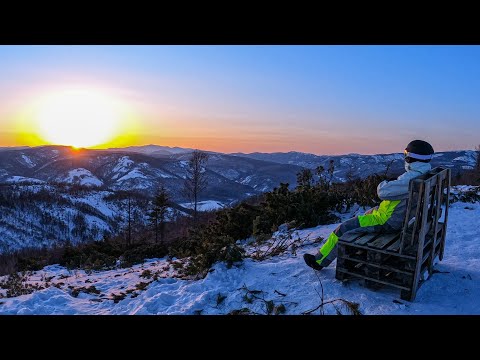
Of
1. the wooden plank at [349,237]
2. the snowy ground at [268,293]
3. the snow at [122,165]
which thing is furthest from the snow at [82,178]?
the wooden plank at [349,237]

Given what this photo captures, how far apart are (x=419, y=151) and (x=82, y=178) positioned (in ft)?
591

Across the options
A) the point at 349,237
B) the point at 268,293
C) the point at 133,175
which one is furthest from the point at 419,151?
the point at 133,175

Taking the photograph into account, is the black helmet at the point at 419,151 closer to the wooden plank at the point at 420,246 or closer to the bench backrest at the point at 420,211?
the bench backrest at the point at 420,211

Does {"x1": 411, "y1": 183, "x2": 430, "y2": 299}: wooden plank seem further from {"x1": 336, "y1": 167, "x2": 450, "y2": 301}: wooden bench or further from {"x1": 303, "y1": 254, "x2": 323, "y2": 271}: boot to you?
{"x1": 303, "y1": 254, "x2": 323, "y2": 271}: boot

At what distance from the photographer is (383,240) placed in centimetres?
500

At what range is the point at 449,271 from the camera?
18.1 feet

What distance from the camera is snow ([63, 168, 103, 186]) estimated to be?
161875mm

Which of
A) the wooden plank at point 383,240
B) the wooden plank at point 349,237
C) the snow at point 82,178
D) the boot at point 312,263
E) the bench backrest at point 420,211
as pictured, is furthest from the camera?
the snow at point 82,178

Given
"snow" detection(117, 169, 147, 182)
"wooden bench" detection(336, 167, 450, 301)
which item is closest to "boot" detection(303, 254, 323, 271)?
"wooden bench" detection(336, 167, 450, 301)

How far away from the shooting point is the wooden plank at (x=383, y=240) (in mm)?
4824
